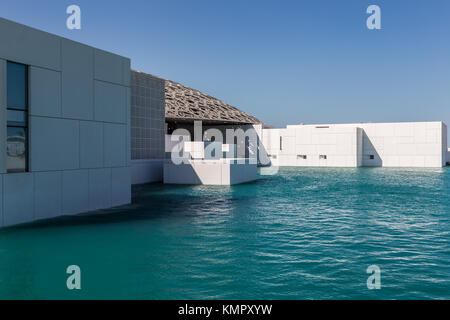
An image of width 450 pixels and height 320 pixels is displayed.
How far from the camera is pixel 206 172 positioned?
32.7 m

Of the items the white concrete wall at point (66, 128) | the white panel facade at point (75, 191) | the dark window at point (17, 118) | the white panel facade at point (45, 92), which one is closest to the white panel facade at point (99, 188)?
the white concrete wall at point (66, 128)

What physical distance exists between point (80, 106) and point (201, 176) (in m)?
16.5

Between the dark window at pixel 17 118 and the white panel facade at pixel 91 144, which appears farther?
the white panel facade at pixel 91 144

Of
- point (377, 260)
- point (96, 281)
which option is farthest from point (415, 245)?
point (96, 281)

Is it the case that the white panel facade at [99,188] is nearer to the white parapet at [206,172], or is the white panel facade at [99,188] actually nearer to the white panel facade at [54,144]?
the white panel facade at [54,144]

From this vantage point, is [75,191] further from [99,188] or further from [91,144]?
[91,144]

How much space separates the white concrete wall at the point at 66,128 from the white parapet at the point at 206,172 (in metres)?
12.4

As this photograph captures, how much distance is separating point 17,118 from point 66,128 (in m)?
2.17

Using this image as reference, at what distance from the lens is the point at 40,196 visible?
15.6 meters

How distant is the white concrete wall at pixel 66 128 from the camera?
14688 mm

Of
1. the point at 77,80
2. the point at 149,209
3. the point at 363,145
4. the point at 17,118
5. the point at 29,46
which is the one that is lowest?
the point at 149,209

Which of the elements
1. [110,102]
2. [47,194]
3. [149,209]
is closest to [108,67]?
[110,102]

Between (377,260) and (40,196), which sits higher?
(40,196)
